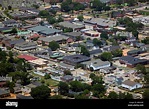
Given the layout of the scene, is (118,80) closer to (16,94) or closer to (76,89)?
(76,89)

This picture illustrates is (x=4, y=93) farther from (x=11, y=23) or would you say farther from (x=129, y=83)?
(x=11, y=23)

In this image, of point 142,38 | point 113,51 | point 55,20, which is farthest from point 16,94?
point 55,20

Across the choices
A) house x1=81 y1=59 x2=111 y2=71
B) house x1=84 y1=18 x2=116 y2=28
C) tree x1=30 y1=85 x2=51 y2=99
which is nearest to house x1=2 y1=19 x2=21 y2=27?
house x1=84 y1=18 x2=116 y2=28

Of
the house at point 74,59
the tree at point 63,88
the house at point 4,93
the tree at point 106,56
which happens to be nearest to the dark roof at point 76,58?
the house at point 74,59

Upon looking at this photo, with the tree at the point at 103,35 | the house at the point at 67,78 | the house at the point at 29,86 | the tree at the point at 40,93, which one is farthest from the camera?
the tree at the point at 103,35

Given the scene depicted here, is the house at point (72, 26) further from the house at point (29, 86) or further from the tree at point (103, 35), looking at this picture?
the house at point (29, 86)

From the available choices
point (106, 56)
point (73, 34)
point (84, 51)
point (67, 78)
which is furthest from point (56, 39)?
point (67, 78)
